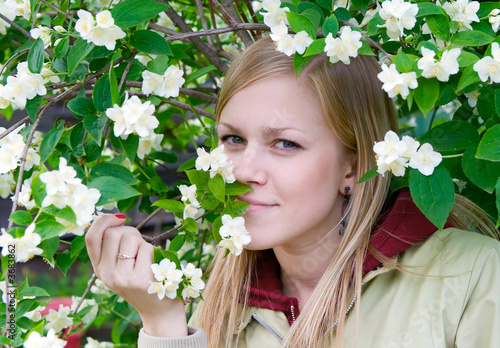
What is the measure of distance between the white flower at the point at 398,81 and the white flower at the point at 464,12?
20 centimetres

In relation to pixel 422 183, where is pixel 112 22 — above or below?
above

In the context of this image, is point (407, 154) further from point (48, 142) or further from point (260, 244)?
point (48, 142)

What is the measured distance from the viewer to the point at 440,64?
121 centimetres

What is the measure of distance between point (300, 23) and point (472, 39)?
334 mm

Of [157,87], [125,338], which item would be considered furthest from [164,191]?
[125,338]

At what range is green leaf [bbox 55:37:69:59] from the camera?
54.7 inches

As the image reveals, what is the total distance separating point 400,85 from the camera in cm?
124

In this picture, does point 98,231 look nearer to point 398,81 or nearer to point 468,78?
point 398,81

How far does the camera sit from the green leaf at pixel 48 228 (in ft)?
3.53

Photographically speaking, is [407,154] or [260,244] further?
[260,244]

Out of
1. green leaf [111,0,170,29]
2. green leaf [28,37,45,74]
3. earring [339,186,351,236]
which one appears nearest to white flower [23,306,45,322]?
green leaf [28,37,45,74]

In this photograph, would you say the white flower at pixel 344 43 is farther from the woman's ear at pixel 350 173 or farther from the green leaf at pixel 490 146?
the woman's ear at pixel 350 173

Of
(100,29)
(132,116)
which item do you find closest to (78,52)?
(100,29)

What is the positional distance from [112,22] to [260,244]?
0.64m
